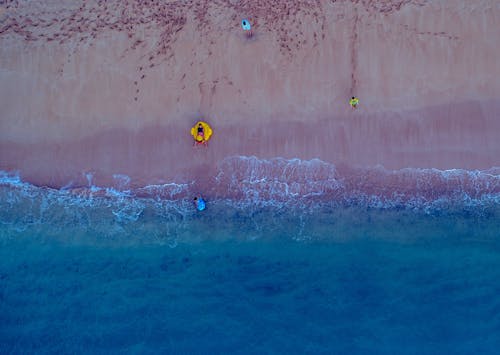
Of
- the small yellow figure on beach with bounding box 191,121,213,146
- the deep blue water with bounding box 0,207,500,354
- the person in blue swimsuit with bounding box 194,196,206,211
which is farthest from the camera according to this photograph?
the person in blue swimsuit with bounding box 194,196,206,211

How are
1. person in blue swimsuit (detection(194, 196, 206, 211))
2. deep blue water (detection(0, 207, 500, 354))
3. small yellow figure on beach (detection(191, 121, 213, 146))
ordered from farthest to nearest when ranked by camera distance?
person in blue swimsuit (detection(194, 196, 206, 211))
deep blue water (detection(0, 207, 500, 354))
small yellow figure on beach (detection(191, 121, 213, 146))

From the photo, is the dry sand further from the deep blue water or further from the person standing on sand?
the deep blue water

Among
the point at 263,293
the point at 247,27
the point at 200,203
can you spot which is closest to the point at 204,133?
the point at 200,203

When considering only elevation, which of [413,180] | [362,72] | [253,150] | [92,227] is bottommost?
[92,227]

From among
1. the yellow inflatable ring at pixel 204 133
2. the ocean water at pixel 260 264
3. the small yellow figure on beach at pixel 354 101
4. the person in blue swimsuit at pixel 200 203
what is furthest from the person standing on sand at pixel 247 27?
the person in blue swimsuit at pixel 200 203

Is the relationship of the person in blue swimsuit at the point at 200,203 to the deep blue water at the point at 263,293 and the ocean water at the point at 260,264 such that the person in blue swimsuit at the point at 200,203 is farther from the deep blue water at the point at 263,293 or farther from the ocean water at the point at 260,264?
the deep blue water at the point at 263,293

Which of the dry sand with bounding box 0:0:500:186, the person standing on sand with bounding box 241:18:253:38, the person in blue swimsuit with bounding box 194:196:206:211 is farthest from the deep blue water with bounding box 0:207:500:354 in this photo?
Result: the person standing on sand with bounding box 241:18:253:38

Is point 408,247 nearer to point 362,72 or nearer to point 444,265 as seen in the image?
point 444,265

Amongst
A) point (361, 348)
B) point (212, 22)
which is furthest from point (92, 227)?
point (361, 348)
